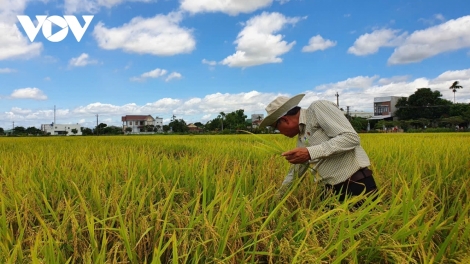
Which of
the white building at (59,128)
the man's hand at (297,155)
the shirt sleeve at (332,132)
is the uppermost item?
the white building at (59,128)

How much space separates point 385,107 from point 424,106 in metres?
11.4

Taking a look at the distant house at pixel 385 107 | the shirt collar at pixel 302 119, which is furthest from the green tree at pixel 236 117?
the shirt collar at pixel 302 119

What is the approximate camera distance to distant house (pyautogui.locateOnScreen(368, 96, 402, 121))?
2239 inches

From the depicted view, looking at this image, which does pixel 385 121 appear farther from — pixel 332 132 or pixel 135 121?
pixel 135 121

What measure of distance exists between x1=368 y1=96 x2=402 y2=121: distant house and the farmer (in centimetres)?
A: 5827

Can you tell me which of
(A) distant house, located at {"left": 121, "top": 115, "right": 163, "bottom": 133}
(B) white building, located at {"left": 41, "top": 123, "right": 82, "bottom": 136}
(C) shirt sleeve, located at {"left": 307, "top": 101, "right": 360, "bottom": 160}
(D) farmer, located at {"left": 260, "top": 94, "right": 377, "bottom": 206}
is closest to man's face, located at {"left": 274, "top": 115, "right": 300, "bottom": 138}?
(D) farmer, located at {"left": 260, "top": 94, "right": 377, "bottom": 206}

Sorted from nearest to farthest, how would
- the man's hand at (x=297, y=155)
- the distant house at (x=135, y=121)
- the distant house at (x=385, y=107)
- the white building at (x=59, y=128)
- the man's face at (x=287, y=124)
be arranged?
the man's hand at (x=297, y=155) → the man's face at (x=287, y=124) → the distant house at (x=385, y=107) → the white building at (x=59, y=128) → the distant house at (x=135, y=121)

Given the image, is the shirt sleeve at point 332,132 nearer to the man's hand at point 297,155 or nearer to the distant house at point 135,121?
the man's hand at point 297,155

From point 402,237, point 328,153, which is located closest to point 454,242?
point 402,237

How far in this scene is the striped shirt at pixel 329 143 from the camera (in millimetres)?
1827

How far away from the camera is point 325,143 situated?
6.05ft

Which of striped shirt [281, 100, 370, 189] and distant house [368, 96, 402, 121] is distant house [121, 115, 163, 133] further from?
striped shirt [281, 100, 370, 189]

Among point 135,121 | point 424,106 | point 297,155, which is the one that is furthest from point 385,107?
point 297,155

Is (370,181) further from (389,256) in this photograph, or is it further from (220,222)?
(220,222)
